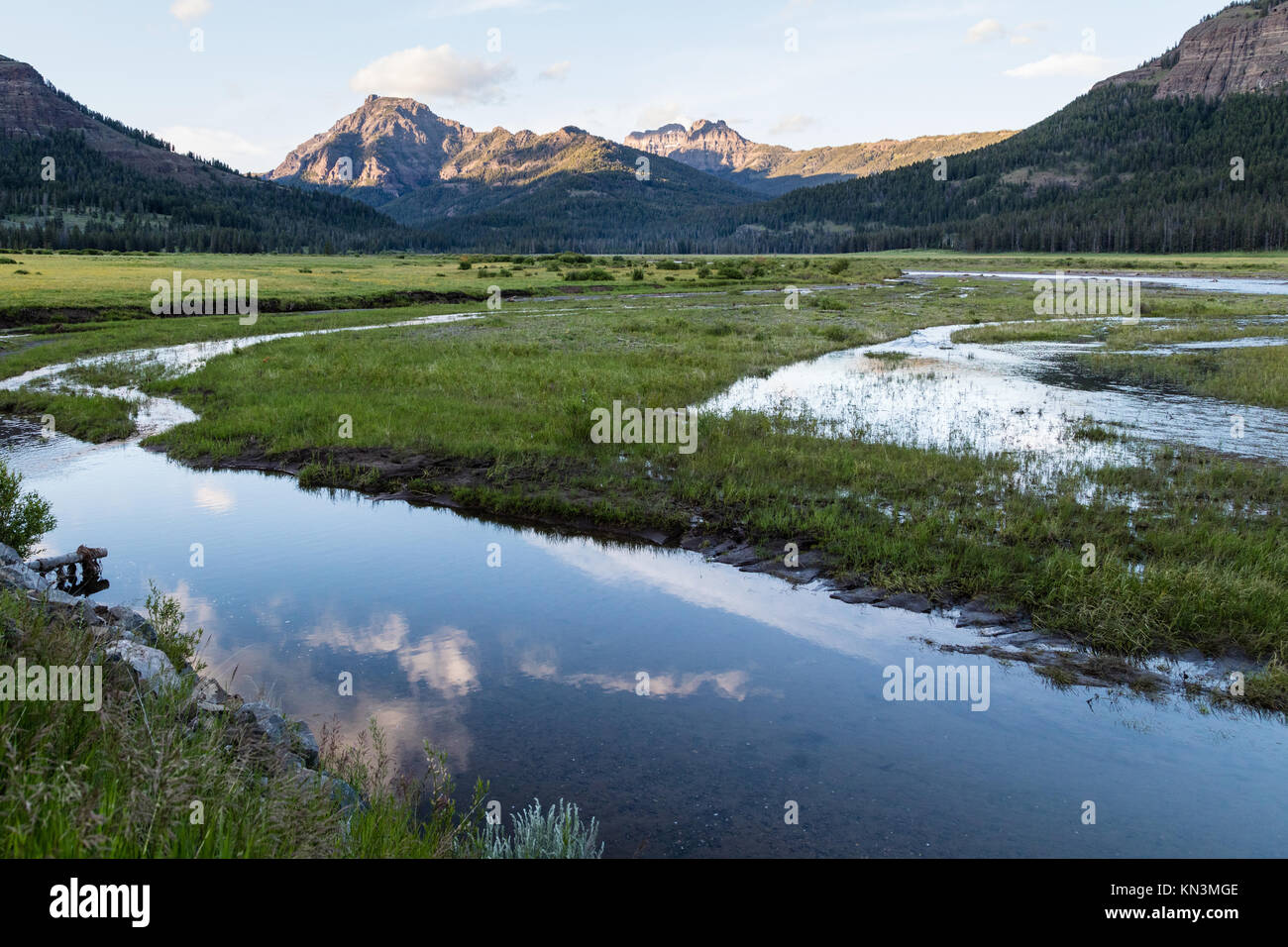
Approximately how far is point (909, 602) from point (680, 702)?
14.5 ft

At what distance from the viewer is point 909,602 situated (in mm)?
12086

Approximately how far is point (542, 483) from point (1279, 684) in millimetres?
12984

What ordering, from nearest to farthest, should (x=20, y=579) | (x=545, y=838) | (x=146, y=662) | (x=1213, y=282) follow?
(x=545, y=838), (x=146, y=662), (x=20, y=579), (x=1213, y=282)

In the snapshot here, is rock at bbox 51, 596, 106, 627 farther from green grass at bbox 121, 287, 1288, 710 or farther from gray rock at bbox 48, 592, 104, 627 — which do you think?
green grass at bbox 121, 287, 1288, 710

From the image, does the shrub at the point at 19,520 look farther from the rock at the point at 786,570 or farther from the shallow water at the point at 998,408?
the shallow water at the point at 998,408

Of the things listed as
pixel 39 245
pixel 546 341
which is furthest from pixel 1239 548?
pixel 39 245

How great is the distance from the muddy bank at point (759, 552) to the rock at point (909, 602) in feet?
0.05

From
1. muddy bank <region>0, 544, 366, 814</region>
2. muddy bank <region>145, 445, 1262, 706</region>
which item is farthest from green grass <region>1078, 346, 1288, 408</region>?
muddy bank <region>0, 544, 366, 814</region>

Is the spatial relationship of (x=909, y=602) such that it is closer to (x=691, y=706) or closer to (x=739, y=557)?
(x=739, y=557)

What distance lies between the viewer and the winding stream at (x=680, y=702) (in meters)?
7.31

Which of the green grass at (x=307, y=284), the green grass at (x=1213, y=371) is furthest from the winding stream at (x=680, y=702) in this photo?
the green grass at (x=307, y=284)

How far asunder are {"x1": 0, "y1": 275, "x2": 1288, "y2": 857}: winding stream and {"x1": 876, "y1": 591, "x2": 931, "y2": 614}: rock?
0.65ft

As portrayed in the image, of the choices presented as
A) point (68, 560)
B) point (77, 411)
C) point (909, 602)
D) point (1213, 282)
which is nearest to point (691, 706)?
point (909, 602)

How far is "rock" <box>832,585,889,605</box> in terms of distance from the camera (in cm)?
1230
